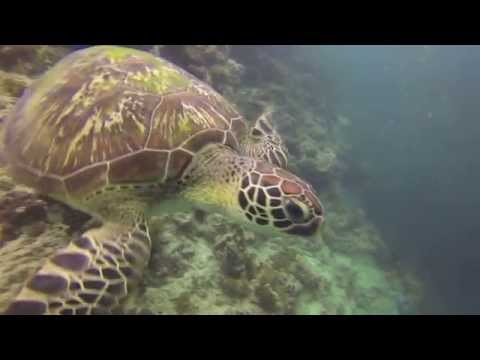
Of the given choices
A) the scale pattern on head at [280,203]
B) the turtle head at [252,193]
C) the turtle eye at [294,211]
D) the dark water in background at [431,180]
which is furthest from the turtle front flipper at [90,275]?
the dark water in background at [431,180]

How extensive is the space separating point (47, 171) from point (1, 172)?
2.09 ft

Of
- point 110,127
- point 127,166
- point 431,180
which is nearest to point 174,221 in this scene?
point 127,166

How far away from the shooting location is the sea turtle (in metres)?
2.18

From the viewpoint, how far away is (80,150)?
2.37 m

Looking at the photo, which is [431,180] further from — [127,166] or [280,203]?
[127,166]

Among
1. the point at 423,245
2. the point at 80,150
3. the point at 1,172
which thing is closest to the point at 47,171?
the point at 80,150

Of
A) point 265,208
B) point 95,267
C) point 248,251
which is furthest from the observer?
point 248,251

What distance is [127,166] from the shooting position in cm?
230

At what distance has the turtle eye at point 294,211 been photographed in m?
2.24

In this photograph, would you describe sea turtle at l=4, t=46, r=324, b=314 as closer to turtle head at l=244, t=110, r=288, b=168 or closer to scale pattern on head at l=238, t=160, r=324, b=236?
scale pattern on head at l=238, t=160, r=324, b=236

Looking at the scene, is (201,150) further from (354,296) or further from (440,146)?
(440,146)

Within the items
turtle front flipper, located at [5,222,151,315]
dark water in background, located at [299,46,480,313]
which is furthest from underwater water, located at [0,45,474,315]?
dark water in background, located at [299,46,480,313]

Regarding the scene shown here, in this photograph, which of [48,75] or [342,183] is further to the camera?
[342,183]
